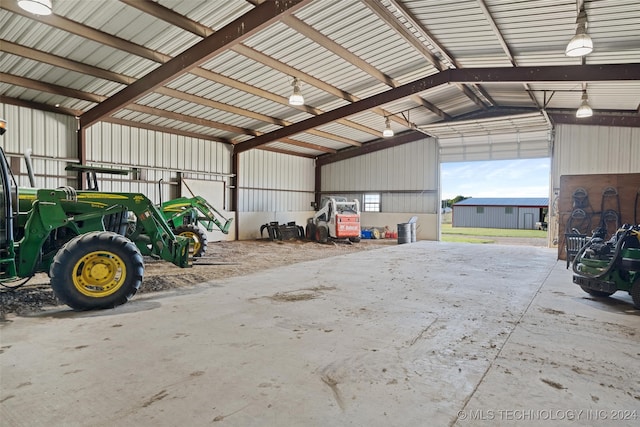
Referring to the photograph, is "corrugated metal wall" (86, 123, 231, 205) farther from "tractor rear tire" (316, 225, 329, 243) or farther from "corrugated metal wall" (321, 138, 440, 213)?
"corrugated metal wall" (321, 138, 440, 213)

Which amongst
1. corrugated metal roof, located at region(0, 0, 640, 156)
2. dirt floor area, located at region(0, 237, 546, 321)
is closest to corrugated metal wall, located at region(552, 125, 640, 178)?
corrugated metal roof, located at region(0, 0, 640, 156)

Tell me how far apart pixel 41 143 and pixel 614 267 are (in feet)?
44.8

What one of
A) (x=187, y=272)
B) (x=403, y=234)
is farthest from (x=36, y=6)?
(x=403, y=234)

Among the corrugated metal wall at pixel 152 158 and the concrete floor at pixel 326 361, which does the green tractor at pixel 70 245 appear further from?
the corrugated metal wall at pixel 152 158

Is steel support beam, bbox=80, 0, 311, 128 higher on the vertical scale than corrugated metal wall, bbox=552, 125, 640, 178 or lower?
higher

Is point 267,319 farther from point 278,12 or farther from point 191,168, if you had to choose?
point 191,168

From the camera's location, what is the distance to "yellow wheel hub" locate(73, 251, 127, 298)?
15.9 ft

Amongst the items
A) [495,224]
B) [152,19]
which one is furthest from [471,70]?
[495,224]

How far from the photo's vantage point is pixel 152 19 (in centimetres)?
707

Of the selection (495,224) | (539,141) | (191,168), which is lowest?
(495,224)

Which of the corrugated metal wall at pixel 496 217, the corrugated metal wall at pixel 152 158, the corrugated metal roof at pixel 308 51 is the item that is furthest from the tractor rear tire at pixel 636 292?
the corrugated metal wall at pixel 496 217

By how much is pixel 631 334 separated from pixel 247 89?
1014 cm

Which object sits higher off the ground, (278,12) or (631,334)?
(278,12)

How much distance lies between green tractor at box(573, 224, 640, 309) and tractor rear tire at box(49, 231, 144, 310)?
21.8 feet
